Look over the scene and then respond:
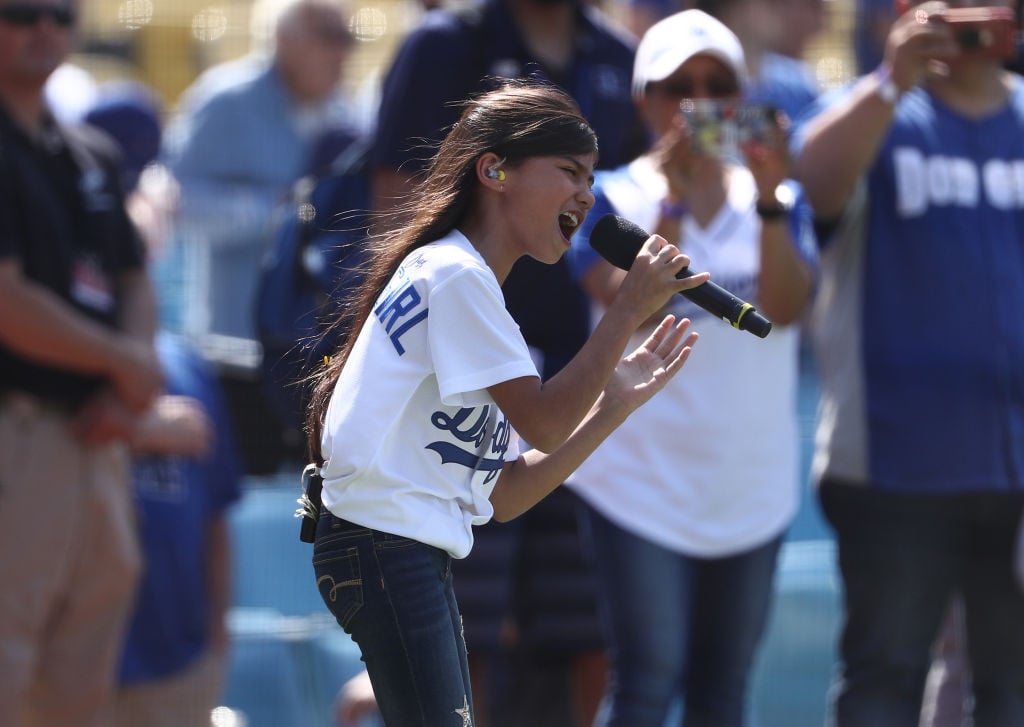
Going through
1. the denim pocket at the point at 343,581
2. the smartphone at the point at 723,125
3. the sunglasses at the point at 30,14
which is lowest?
the denim pocket at the point at 343,581

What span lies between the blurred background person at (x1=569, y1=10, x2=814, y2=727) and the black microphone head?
109 cm

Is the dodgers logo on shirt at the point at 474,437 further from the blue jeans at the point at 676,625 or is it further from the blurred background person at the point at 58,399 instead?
the blurred background person at the point at 58,399

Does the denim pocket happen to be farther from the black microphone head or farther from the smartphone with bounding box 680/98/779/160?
the smartphone with bounding box 680/98/779/160

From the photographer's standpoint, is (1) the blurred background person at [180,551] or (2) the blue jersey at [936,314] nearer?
(2) the blue jersey at [936,314]

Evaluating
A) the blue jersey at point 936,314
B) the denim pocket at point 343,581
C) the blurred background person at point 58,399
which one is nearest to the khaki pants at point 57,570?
the blurred background person at point 58,399

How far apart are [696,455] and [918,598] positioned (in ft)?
2.23

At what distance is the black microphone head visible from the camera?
269cm

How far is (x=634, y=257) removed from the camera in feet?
8.80

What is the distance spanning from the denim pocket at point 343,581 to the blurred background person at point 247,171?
278 cm

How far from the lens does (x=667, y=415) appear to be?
12.7 ft

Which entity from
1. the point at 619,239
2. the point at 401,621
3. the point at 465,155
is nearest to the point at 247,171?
the point at 465,155

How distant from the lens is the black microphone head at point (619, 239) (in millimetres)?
2691

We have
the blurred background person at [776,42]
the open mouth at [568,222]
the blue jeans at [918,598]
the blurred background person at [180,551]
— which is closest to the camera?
the open mouth at [568,222]

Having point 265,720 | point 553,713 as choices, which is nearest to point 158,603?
point 265,720
